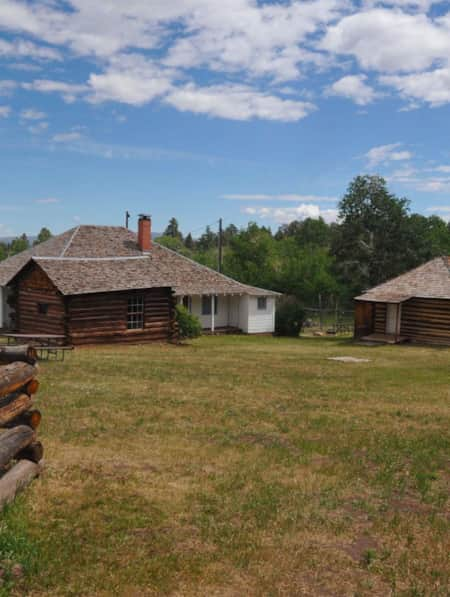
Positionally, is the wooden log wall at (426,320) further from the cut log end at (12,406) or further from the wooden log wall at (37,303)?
the cut log end at (12,406)

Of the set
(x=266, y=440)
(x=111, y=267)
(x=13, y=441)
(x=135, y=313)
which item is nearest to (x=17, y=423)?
(x=13, y=441)

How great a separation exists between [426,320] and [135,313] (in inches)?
653

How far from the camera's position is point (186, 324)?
1188 inches

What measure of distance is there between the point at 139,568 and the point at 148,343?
945 inches

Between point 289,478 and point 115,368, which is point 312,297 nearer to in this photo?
point 115,368

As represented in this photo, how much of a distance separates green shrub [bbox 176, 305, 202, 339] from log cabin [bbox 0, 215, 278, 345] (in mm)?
410

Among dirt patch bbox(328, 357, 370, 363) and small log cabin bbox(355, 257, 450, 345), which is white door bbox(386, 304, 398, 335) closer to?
small log cabin bbox(355, 257, 450, 345)

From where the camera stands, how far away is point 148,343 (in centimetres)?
2953

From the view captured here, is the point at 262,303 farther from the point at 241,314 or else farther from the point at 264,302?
the point at 241,314

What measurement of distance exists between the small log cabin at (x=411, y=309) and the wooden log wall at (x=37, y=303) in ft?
57.5

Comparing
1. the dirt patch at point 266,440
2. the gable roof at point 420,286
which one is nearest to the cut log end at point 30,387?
the dirt patch at point 266,440

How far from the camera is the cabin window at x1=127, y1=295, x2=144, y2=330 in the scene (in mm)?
29031

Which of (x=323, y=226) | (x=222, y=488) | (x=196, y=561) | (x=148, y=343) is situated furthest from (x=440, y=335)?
(x=323, y=226)

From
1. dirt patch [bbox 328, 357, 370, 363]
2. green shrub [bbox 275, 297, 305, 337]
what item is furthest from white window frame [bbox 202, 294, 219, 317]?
dirt patch [bbox 328, 357, 370, 363]
